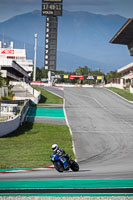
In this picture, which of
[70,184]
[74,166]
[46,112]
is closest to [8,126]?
[74,166]

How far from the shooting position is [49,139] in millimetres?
26156

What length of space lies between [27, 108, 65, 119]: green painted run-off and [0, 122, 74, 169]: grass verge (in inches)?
231

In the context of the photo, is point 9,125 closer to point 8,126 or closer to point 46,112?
point 8,126

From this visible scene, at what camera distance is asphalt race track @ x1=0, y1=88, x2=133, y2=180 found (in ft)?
46.8

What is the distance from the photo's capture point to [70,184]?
12164mm

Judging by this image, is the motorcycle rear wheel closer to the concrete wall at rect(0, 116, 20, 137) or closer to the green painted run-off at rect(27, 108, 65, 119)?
the concrete wall at rect(0, 116, 20, 137)

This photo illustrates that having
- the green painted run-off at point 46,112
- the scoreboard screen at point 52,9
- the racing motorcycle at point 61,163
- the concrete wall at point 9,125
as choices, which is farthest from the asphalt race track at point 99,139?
the scoreboard screen at point 52,9

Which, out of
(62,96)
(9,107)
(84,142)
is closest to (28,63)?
(62,96)

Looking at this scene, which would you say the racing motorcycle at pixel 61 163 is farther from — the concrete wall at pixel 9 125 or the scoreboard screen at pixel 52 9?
the scoreboard screen at pixel 52 9

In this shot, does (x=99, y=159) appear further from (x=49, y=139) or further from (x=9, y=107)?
(x=9, y=107)

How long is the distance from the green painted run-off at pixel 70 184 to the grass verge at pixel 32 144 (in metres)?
4.65

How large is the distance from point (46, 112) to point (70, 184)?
3045cm

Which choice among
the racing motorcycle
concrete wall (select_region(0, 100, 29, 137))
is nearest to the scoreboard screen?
concrete wall (select_region(0, 100, 29, 137))

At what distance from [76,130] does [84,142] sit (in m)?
5.51
